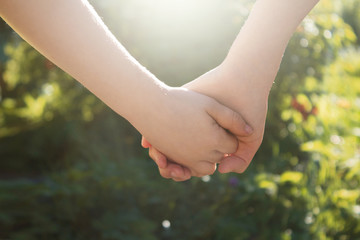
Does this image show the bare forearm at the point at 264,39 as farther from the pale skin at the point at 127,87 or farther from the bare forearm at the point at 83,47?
the bare forearm at the point at 83,47

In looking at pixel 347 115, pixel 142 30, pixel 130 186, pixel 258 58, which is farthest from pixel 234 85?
pixel 347 115

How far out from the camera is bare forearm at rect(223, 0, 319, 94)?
1383mm

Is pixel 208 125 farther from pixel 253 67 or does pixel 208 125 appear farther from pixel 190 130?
pixel 253 67

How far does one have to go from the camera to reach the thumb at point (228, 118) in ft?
4.75

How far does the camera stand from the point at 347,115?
327cm

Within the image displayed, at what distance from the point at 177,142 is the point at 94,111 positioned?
221cm

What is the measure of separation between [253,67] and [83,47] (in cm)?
55

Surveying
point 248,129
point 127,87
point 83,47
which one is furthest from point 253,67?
point 83,47

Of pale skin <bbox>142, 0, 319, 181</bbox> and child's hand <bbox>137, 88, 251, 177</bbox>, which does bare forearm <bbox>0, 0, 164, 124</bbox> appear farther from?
pale skin <bbox>142, 0, 319, 181</bbox>

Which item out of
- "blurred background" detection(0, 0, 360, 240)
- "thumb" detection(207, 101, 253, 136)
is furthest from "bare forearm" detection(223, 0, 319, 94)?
"blurred background" detection(0, 0, 360, 240)

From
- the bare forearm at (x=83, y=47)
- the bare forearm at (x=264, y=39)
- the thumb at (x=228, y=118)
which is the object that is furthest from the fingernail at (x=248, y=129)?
the bare forearm at (x=83, y=47)

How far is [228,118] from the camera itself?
4.76 feet

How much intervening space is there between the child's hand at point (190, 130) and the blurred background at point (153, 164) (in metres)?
0.87

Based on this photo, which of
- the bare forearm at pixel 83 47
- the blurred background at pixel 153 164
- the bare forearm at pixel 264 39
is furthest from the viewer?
the blurred background at pixel 153 164
